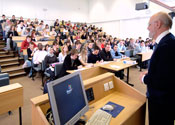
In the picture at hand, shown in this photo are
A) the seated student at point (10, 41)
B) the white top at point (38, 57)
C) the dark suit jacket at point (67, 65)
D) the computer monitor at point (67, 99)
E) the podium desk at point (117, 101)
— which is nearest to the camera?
the computer monitor at point (67, 99)

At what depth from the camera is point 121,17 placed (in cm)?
1143

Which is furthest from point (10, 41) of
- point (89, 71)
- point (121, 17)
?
point (121, 17)

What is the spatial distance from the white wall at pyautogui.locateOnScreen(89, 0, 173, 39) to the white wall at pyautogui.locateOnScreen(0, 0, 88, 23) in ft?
4.36

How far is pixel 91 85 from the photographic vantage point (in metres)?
1.50

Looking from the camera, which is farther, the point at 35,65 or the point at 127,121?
the point at 35,65

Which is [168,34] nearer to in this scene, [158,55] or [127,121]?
[158,55]

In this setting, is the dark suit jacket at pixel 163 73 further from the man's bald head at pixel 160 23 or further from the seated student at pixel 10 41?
the seated student at pixel 10 41

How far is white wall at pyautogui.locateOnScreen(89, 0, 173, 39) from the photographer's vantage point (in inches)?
393

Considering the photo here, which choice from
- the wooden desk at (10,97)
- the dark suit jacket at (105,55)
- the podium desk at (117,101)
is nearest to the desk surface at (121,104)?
the podium desk at (117,101)

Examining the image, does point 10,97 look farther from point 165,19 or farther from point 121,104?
point 165,19

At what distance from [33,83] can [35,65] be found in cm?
65

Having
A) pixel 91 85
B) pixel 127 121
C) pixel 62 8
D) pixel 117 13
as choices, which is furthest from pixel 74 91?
pixel 62 8

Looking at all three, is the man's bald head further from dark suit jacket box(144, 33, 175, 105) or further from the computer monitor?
the computer monitor

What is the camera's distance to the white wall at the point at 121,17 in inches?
393
